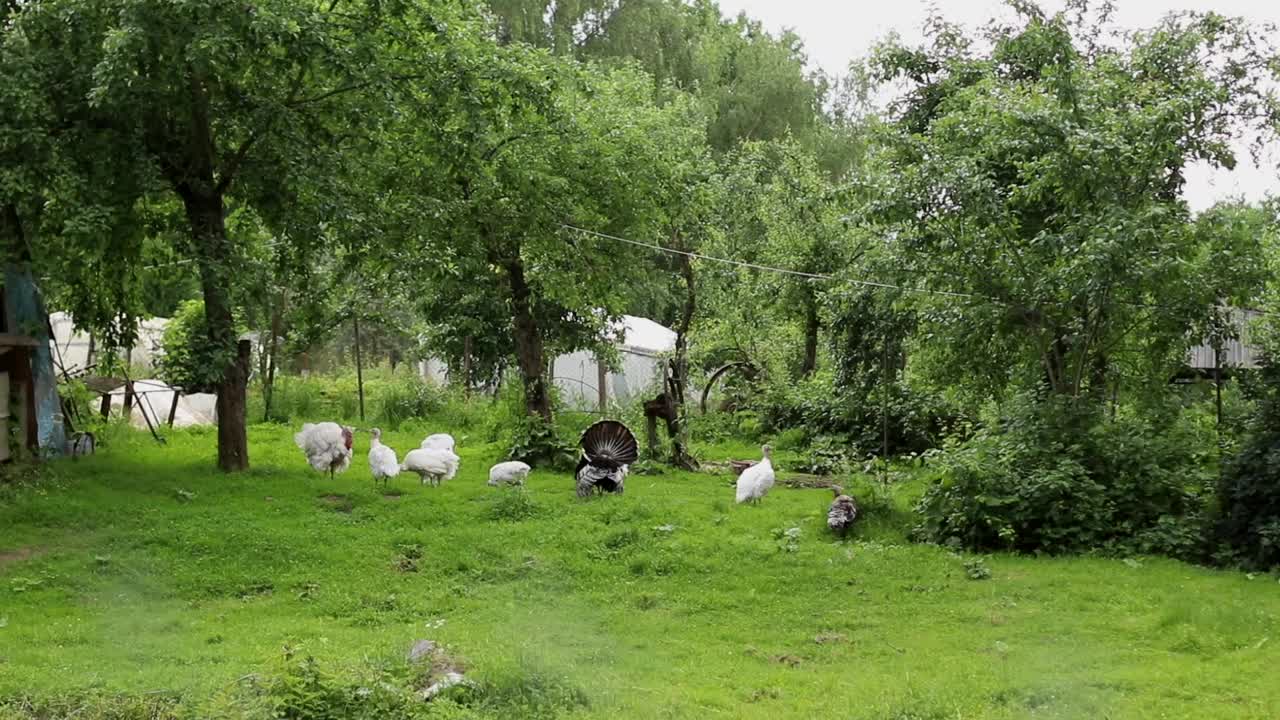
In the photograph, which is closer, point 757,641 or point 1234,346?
point 757,641

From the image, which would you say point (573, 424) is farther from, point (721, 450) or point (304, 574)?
point (304, 574)

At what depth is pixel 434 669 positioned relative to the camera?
23.0ft

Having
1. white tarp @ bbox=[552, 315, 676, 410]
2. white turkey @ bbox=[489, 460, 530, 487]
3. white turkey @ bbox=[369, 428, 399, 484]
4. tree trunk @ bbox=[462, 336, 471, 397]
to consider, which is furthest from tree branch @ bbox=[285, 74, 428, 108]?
white tarp @ bbox=[552, 315, 676, 410]

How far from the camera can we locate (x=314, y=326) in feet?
71.0

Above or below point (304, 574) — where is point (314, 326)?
Answer: above

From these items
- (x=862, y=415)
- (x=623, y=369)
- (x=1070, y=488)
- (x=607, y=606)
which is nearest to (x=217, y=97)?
(x=607, y=606)

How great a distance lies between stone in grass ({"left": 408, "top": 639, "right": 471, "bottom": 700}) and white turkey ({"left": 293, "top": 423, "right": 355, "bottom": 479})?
23.6ft

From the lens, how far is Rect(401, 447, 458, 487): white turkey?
13.9 m

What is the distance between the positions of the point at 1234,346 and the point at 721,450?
31.0 feet

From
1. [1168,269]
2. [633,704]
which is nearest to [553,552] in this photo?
[633,704]

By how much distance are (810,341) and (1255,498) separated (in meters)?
13.3

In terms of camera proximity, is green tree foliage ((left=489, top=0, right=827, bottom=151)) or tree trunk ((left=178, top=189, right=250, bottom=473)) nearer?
tree trunk ((left=178, top=189, right=250, bottom=473))

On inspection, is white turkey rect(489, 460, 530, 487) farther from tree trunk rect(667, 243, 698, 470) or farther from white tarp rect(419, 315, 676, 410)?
white tarp rect(419, 315, 676, 410)

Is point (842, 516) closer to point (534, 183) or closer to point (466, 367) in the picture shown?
point (534, 183)
